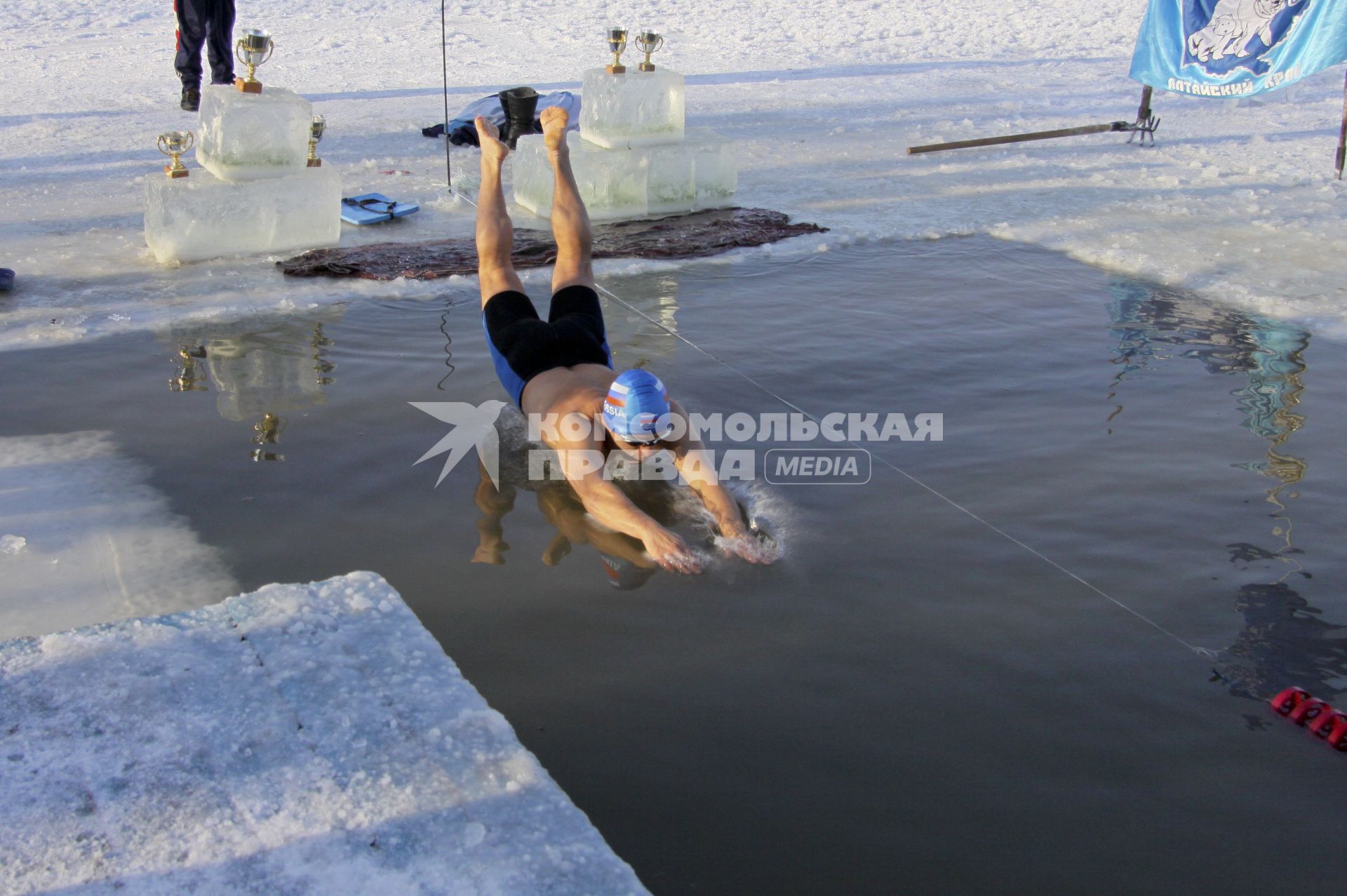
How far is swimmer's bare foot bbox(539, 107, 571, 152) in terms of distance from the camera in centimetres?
577

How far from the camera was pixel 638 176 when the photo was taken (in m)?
8.30

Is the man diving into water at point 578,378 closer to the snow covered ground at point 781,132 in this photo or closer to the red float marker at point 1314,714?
A: the snow covered ground at point 781,132

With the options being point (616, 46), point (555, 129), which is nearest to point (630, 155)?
point (616, 46)

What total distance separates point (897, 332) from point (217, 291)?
371cm

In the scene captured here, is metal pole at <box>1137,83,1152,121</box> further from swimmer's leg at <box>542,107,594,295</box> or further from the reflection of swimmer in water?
the reflection of swimmer in water

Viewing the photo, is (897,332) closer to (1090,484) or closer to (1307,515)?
(1090,484)

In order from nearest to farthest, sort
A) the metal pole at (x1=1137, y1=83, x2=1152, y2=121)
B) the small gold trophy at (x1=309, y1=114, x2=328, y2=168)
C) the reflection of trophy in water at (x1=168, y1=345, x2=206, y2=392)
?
the reflection of trophy in water at (x1=168, y1=345, x2=206, y2=392), the small gold trophy at (x1=309, y1=114, x2=328, y2=168), the metal pole at (x1=1137, y1=83, x2=1152, y2=121)

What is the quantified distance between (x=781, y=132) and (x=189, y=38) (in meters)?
5.62

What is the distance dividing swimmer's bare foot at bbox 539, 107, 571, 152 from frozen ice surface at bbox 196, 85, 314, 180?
6.40 feet

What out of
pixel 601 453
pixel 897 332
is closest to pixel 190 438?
pixel 601 453

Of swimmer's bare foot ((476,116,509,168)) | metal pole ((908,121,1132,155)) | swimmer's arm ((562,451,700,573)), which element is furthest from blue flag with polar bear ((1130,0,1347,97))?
swimmer's arm ((562,451,700,573))

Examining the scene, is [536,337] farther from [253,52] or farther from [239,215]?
[253,52]

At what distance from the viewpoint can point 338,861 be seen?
2.37 metres

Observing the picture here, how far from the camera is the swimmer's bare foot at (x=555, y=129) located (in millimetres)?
5770
